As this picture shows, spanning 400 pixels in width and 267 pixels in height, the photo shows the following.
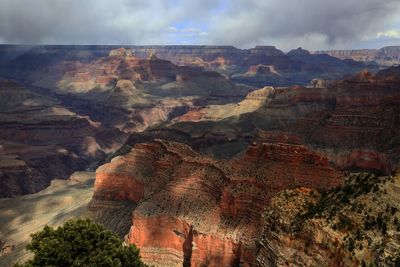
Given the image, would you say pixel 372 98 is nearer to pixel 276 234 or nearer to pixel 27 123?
pixel 276 234

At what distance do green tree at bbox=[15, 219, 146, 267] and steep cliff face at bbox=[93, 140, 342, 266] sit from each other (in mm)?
14259

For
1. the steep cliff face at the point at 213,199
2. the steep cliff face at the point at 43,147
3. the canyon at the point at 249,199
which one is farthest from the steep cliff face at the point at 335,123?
the steep cliff face at the point at 43,147

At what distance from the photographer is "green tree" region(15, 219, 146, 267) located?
30469 mm

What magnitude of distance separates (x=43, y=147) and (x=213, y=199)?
113737 mm

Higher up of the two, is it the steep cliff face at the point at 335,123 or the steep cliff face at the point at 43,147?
the steep cliff face at the point at 335,123

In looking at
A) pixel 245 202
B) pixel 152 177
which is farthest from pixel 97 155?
pixel 245 202

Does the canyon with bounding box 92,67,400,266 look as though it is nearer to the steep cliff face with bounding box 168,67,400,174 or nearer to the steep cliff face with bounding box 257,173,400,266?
the steep cliff face with bounding box 257,173,400,266

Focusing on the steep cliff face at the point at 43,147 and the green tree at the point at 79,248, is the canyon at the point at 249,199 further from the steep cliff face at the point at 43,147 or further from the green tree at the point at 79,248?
the steep cliff face at the point at 43,147

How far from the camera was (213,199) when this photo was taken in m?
51.4

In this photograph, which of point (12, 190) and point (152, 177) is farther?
point (12, 190)

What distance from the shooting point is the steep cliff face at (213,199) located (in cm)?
4538

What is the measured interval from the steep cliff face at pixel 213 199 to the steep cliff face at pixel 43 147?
74.0 m

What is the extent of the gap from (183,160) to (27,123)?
131m

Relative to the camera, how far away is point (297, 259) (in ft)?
114
